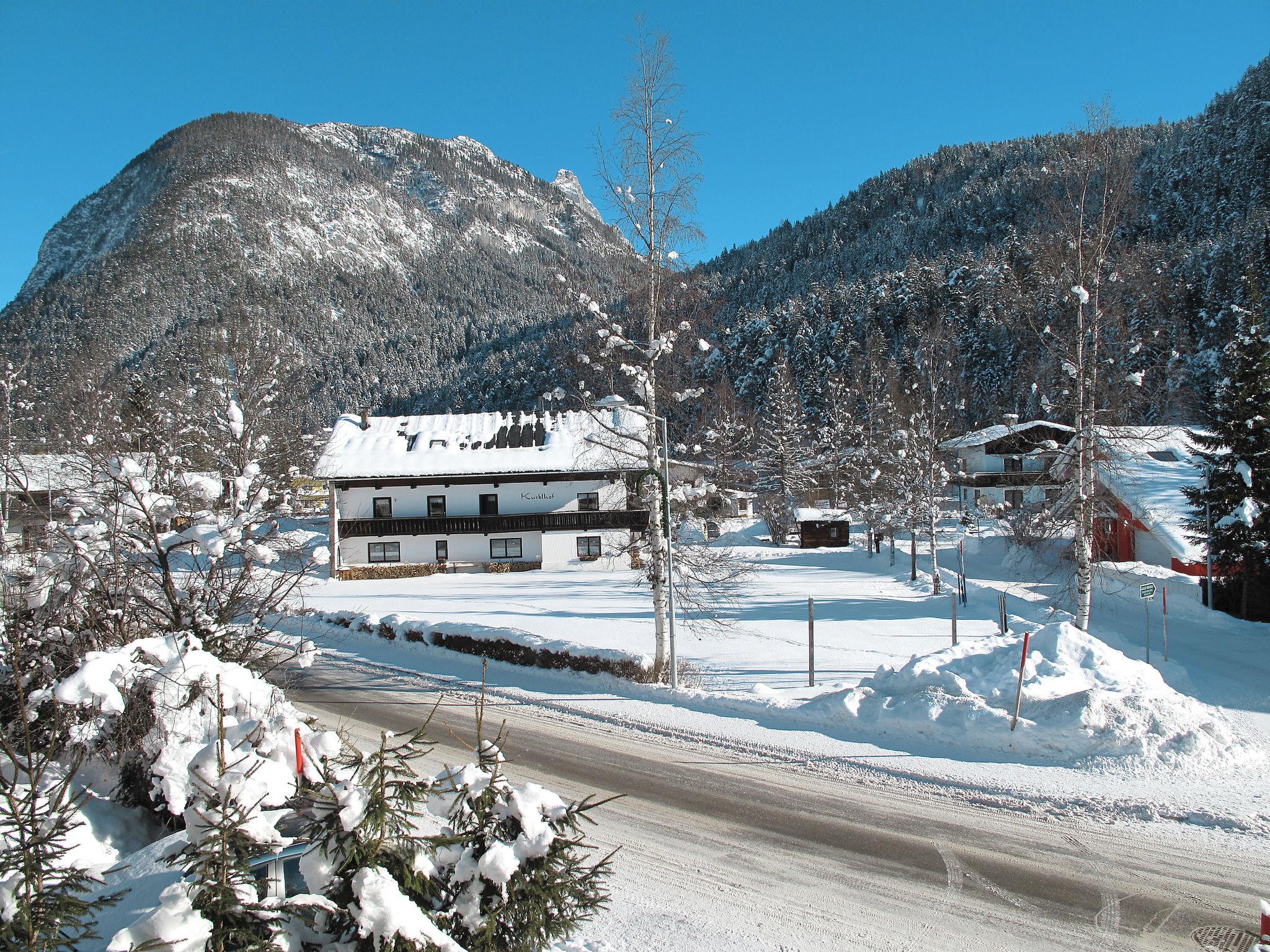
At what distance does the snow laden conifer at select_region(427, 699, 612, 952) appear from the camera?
152 inches

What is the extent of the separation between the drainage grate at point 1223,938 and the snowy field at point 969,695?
6.31 feet

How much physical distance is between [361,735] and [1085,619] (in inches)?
568

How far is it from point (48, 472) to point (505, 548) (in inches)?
813

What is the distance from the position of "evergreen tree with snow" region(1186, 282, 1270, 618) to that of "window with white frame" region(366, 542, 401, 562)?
35.2 meters

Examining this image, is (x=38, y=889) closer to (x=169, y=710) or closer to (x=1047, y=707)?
(x=169, y=710)

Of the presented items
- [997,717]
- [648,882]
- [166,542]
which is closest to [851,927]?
[648,882]

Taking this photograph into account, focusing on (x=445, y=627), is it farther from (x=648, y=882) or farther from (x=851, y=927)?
(x=851, y=927)

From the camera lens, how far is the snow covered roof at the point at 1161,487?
28.4m

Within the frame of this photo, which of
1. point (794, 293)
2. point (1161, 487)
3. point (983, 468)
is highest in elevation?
point (794, 293)

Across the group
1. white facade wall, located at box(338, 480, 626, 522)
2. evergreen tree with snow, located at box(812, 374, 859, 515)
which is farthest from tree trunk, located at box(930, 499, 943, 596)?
evergreen tree with snow, located at box(812, 374, 859, 515)

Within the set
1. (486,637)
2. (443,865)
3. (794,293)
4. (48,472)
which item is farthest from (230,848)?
(794,293)

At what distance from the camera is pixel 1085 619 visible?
15.1 m

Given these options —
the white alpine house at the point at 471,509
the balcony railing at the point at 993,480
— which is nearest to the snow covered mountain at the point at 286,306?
the white alpine house at the point at 471,509

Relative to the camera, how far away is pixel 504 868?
377cm
